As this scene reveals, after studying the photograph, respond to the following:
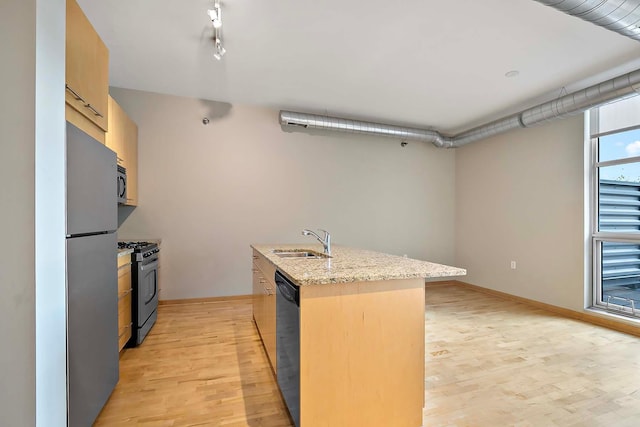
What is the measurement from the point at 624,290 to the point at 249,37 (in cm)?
534

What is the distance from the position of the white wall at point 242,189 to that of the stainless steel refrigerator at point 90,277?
2289mm

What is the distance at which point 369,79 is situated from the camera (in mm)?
3621

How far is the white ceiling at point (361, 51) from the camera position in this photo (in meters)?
2.43

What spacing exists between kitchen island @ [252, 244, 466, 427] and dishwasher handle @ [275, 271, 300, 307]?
0.05 metres

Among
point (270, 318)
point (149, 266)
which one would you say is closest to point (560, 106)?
point (270, 318)

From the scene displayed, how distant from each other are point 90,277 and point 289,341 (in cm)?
122

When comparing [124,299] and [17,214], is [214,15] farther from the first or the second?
[124,299]

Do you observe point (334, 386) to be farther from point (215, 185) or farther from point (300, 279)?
point (215, 185)

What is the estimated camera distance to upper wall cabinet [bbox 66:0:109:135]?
166 centimetres

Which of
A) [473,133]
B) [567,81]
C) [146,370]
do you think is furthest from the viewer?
[473,133]

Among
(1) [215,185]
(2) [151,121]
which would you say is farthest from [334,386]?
(2) [151,121]

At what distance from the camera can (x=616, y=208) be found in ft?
12.5

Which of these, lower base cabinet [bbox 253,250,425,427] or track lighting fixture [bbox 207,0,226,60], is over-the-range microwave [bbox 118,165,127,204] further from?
lower base cabinet [bbox 253,250,425,427]

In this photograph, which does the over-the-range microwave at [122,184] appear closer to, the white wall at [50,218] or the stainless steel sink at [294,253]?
the stainless steel sink at [294,253]
